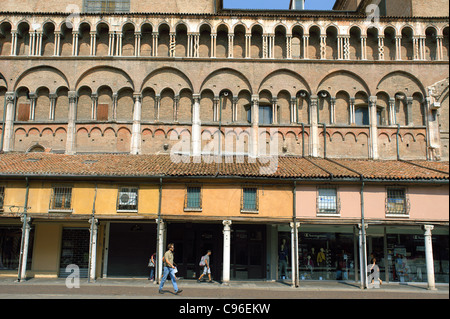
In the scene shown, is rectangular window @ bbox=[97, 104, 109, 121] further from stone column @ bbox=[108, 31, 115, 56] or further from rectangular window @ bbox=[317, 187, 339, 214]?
rectangular window @ bbox=[317, 187, 339, 214]

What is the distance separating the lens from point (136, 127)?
28875mm

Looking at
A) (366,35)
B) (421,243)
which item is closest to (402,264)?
(421,243)

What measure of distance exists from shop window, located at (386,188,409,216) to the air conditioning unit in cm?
1367

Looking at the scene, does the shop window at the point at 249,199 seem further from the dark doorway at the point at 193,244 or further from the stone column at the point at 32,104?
the stone column at the point at 32,104

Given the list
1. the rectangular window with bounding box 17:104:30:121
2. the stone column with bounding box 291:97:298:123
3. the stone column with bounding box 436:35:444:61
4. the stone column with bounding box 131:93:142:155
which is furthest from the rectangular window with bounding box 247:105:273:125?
the rectangular window with bounding box 17:104:30:121

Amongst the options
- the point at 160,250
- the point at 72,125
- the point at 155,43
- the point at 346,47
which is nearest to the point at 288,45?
the point at 346,47

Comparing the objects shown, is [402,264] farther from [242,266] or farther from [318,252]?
[242,266]

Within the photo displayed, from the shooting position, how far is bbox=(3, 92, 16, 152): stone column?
28.9 metres

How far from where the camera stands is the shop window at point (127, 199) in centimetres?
2267

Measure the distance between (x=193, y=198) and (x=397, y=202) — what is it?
11.0 metres

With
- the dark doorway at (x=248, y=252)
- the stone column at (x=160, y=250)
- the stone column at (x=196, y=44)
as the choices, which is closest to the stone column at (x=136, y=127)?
the stone column at (x=196, y=44)

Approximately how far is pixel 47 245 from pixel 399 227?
66.4ft

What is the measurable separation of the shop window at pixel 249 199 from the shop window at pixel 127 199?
5.89 m

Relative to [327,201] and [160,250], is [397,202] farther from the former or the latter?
[160,250]
